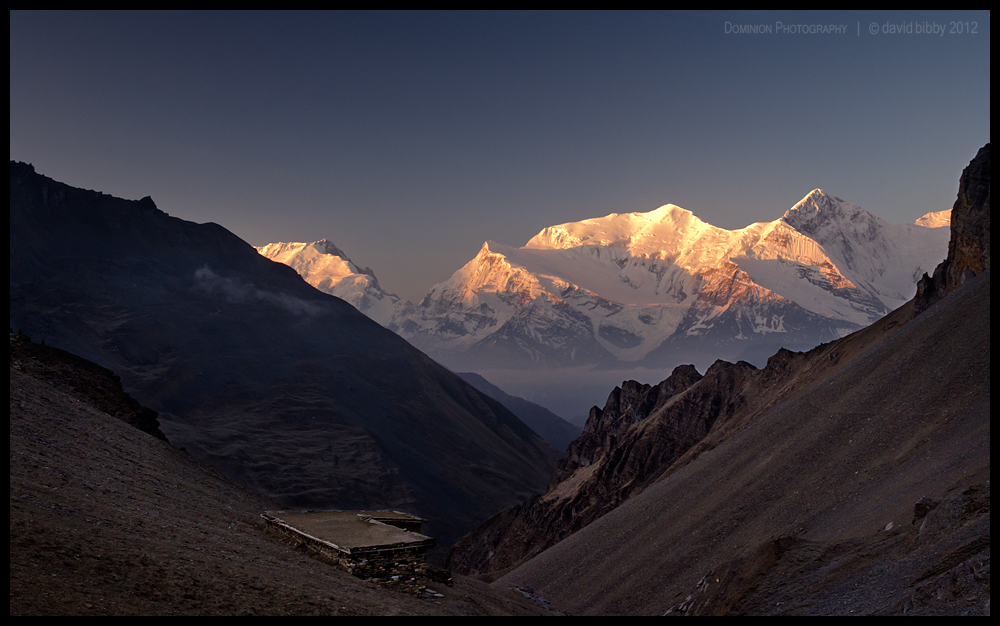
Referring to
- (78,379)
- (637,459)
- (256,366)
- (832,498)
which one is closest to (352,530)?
(832,498)

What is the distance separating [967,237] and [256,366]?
120 meters

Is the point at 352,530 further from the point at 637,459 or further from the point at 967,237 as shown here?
the point at 967,237

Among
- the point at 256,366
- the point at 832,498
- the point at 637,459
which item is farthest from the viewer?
the point at 256,366

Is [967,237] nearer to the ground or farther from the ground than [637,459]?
farther from the ground

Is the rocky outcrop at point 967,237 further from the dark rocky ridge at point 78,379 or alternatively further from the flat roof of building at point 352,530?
the dark rocky ridge at point 78,379

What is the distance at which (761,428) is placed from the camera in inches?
1567

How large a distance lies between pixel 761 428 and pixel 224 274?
159617mm

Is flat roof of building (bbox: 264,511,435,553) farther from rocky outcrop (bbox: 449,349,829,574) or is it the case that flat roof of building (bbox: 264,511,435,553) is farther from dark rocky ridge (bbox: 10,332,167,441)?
rocky outcrop (bbox: 449,349,829,574)

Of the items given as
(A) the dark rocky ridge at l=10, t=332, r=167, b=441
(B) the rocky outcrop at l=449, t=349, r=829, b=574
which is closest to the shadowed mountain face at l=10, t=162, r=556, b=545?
(B) the rocky outcrop at l=449, t=349, r=829, b=574

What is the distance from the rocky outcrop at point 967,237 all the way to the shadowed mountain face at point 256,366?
2591 inches

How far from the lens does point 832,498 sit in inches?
1048

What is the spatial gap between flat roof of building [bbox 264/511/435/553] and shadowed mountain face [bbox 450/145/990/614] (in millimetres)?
8579

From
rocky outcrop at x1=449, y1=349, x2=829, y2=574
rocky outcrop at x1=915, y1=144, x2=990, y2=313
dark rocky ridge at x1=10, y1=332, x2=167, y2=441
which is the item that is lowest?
rocky outcrop at x1=449, y1=349, x2=829, y2=574

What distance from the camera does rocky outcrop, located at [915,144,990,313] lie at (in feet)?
147
